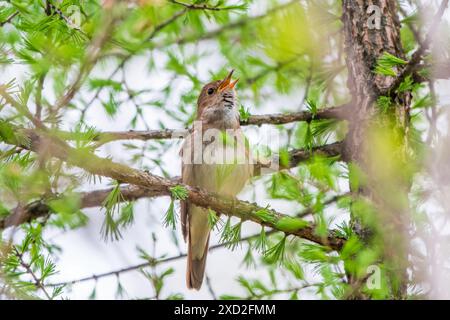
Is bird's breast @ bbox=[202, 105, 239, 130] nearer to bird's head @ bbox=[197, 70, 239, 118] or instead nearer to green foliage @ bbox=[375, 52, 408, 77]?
bird's head @ bbox=[197, 70, 239, 118]

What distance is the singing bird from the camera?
480 centimetres

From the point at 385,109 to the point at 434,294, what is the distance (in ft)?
5.53

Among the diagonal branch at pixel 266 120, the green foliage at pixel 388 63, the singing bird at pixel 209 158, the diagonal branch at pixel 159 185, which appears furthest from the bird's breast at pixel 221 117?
the green foliage at pixel 388 63

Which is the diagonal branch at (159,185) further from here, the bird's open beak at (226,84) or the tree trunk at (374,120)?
the bird's open beak at (226,84)

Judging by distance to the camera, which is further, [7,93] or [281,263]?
[281,263]

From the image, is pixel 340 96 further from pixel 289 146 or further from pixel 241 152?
pixel 241 152

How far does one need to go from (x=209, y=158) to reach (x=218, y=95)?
0.77 meters

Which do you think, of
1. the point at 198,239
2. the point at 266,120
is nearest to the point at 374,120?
the point at 266,120

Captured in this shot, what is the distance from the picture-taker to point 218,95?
18.0ft

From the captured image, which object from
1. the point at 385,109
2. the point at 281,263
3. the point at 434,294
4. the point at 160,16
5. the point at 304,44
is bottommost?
the point at 434,294

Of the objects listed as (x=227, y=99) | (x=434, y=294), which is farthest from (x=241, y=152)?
(x=434, y=294)

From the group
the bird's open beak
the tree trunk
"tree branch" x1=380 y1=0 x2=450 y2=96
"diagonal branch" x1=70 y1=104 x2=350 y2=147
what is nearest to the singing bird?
the bird's open beak

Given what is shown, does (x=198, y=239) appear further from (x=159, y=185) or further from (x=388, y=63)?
(x=388, y=63)
